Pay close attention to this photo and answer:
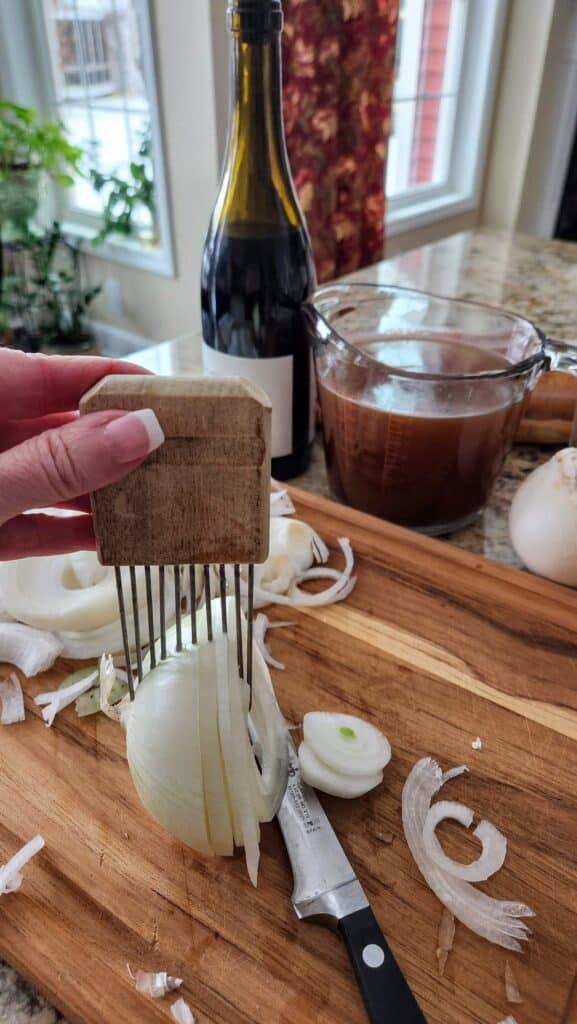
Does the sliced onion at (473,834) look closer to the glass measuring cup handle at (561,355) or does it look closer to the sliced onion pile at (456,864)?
the sliced onion pile at (456,864)

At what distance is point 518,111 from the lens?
2.64 m

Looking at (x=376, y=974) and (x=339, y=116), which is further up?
(x=339, y=116)

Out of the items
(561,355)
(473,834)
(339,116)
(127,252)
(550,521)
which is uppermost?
(339,116)

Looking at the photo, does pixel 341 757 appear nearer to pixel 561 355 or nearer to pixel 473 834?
pixel 473 834

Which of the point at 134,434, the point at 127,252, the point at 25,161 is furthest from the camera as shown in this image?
the point at 127,252

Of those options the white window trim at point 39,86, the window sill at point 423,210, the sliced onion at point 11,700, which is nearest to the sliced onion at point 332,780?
the sliced onion at point 11,700

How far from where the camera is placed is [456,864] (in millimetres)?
533

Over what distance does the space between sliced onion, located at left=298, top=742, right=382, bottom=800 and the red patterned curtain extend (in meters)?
1.47

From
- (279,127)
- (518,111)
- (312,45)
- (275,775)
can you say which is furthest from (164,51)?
(275,775)

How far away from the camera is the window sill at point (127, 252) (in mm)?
2289

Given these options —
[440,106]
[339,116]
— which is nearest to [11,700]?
[339,116]

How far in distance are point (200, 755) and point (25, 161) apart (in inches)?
85.8

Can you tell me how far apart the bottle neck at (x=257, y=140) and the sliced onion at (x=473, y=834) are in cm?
66

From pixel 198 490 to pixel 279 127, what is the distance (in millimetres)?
564
